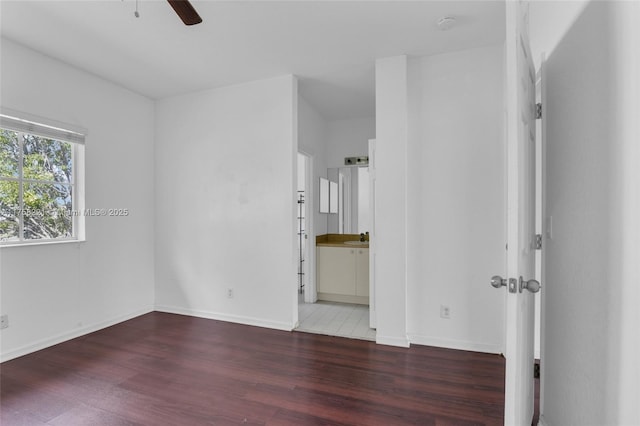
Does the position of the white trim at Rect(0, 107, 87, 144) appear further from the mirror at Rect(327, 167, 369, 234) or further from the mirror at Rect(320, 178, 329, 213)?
the mirror at Rect(327, 167, 369, 234)

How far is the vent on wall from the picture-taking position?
15.4 feet

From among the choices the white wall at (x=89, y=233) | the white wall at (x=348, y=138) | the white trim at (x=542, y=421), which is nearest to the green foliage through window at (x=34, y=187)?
the white wall at (x=89, y=233)

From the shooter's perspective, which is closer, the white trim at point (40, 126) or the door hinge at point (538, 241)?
the door hinge at point (538, 241)

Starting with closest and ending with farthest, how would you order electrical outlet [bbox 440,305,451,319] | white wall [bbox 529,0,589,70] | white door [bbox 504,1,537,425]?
white door [bbox 504,1,537,425] < white wall [bbox 529,0,589,70] < electrical outlet [bbox 440,305,451,319]

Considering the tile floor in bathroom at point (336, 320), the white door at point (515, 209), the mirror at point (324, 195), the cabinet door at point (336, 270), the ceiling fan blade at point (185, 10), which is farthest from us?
the mirror at point (324, 195)

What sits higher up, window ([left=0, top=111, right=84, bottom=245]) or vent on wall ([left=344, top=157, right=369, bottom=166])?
vent on wall ([left=344, top=157, right=369, bottom=166])

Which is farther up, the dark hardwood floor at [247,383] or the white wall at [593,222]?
the white wall at [593,222]

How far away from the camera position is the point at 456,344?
285 centimetres

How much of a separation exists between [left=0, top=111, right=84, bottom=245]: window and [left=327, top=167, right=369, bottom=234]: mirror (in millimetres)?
3200

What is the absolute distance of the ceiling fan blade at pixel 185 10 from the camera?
1665 mm

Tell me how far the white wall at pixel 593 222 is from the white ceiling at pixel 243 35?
120 cm

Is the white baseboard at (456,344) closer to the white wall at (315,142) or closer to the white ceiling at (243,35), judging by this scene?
the white wall at (315,142)

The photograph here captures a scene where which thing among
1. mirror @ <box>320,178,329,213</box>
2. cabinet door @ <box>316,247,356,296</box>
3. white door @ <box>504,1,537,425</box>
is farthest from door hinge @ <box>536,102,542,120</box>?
mirror @ <box>320,178,329,213</box>

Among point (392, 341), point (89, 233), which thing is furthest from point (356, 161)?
point (89, 233)
